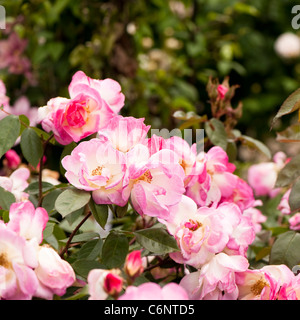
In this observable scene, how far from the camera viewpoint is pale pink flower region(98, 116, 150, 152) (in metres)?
0.60

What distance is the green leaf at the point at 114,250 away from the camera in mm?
565

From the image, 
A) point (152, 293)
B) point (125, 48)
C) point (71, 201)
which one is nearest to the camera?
point (152, 293)

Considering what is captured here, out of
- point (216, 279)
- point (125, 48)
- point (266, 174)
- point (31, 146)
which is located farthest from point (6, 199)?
point (125, 48)

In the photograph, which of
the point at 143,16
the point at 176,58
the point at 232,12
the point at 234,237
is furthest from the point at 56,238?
the point at 232,12

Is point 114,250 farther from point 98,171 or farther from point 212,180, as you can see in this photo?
point 212,180

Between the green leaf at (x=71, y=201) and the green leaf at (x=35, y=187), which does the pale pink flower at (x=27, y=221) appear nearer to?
the green leaf at (x=71, y=201)

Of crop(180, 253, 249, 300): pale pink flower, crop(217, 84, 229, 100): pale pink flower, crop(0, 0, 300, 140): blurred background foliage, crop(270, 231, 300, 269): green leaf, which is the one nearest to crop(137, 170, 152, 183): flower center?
crop(180, 253, 249, 300): pale pink flower

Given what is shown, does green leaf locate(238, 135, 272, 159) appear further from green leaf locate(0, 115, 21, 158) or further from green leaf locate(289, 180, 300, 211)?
green leaf locate(0, 115, 21, 158)

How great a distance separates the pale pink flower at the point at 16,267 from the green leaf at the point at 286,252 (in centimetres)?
32

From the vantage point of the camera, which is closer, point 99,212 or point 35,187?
point 99,212

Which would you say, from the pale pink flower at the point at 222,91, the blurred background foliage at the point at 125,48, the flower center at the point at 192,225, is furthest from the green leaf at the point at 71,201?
the blurred background foliage at the point at 125,48

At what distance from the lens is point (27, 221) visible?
0.53 meters

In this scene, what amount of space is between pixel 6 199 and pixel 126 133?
179 millimetres

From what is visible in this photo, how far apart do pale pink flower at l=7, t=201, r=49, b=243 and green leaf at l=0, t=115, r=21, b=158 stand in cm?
14
